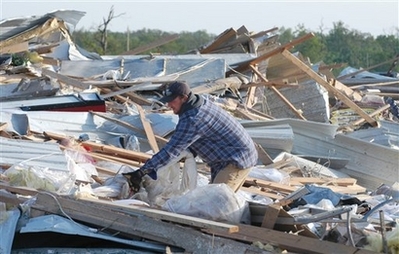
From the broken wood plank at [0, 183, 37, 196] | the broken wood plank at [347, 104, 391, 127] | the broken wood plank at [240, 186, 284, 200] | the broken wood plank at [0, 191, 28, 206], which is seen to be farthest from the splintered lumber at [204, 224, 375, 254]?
the broken wood plank at [347, 104, 391, 127]

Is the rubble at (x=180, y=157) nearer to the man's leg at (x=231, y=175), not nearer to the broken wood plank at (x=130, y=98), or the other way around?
the broken wood plank at (x=130, y=98)

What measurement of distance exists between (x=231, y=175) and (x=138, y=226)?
134cm

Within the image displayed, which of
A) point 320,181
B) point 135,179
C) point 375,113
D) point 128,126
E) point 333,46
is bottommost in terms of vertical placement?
point 333,46

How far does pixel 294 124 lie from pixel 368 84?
7.64m

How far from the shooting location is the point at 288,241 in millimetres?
6758

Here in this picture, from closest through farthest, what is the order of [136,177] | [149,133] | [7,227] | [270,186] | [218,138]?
[7,227], [218,138], [136,177], [270,186], [149,133]

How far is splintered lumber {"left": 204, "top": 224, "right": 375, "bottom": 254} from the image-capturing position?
21.6 ft

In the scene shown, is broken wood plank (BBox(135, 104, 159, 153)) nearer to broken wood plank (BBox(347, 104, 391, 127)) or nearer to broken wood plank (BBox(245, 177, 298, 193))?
broken wood plank (BBox(245, 177, 298, 193))

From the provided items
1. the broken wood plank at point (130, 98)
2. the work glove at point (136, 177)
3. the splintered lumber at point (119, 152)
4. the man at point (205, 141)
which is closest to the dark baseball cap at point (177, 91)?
the man at point (205, 141)

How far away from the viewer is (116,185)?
8602 millimetres

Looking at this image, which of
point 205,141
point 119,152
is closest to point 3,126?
point 119,152

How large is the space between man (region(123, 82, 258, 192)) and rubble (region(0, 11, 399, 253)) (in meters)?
0.22

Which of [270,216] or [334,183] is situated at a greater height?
[270,216]

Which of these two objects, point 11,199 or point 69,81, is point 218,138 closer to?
point 11,199
